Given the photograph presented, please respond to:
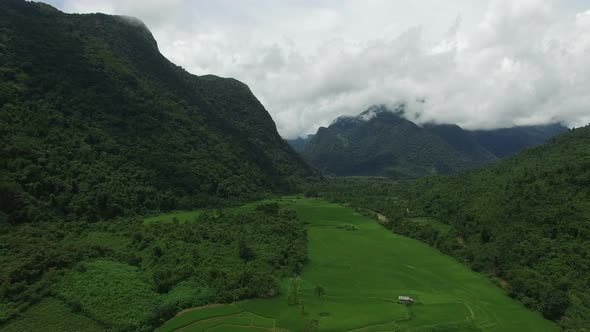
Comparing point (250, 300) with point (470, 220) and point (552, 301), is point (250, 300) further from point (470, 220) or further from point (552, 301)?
point (470, 220)

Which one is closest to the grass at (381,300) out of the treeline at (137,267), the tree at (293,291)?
the tree at (293,291)

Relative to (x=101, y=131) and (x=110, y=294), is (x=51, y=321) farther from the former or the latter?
(x=101, y=131)

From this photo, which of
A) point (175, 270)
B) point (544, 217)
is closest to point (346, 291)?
point (175, 270)

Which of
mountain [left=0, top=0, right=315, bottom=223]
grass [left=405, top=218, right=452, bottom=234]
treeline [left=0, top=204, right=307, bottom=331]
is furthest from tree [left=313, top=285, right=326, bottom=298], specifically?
mountain [left=0, top=0, right=315, bottom=223]

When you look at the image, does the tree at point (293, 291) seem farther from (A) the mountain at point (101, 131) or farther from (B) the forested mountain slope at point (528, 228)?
(A) the mountain at point (101, 131)

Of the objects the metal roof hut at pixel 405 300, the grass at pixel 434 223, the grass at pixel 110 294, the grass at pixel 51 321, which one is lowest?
the grass at pixel 51 321
